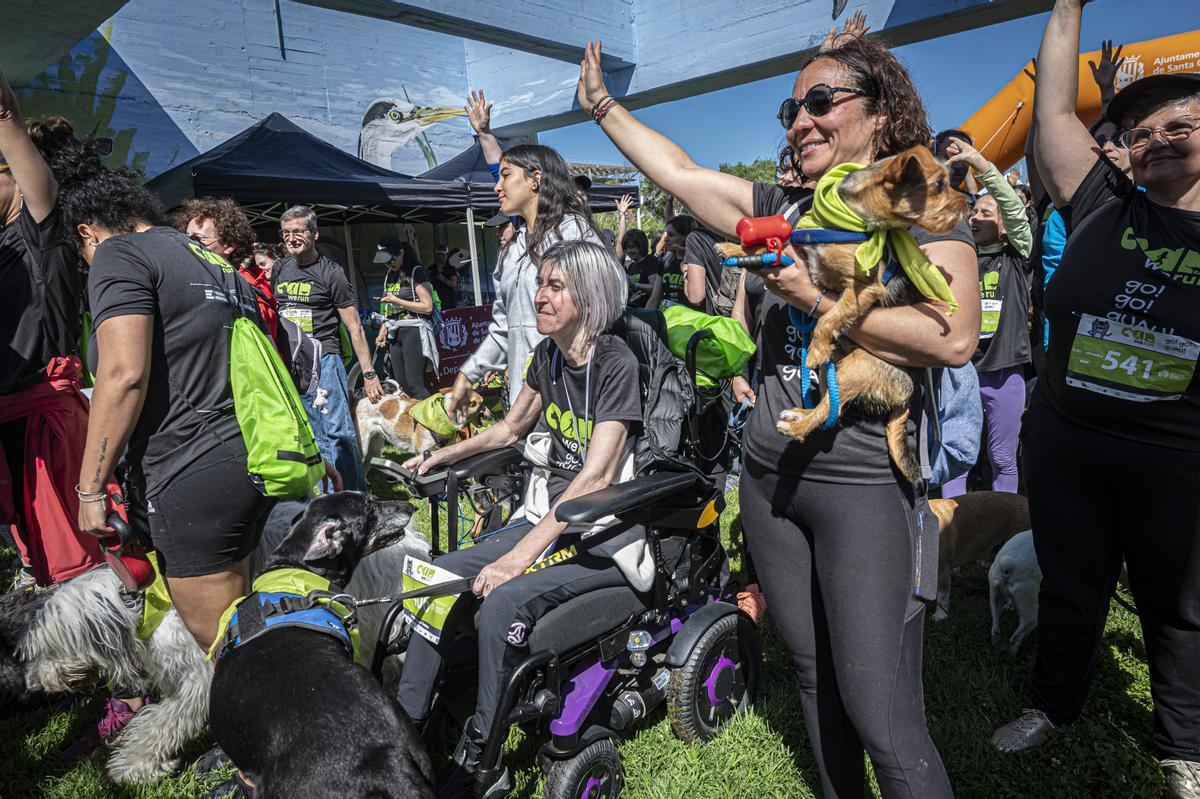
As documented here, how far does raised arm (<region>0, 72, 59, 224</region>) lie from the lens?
2281mm

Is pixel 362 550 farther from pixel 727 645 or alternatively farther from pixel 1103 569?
pixel 1103 569

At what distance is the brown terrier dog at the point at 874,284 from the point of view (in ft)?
4.26

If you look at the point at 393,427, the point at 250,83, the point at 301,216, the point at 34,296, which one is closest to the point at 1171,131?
the point at 34,296

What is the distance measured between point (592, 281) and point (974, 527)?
8.23 ft

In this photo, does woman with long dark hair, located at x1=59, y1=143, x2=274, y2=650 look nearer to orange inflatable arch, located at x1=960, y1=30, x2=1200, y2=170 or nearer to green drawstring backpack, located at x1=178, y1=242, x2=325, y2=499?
green drawstring backpack, located at x1=178, y1=242, x2=325, y2=499

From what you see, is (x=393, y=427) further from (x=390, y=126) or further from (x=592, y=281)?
(x=390, y=126)

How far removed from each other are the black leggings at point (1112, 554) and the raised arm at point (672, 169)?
141 cm

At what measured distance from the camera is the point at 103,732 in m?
2.85

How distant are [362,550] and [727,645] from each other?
148 cm

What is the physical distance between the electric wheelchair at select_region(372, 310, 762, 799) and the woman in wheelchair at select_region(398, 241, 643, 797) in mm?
71

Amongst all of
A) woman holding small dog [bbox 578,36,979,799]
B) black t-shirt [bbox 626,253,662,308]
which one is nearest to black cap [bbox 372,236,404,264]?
black t-shirt [bbox 626,253,662,308]

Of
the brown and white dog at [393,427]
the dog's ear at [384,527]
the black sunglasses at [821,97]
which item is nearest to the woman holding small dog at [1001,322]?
the black sunglasses at [821,97]

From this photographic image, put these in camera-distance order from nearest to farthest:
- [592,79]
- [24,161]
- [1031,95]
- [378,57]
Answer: [592,79]
[24,161]
[1031,95]
[378,57]

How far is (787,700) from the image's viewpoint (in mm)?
2863
